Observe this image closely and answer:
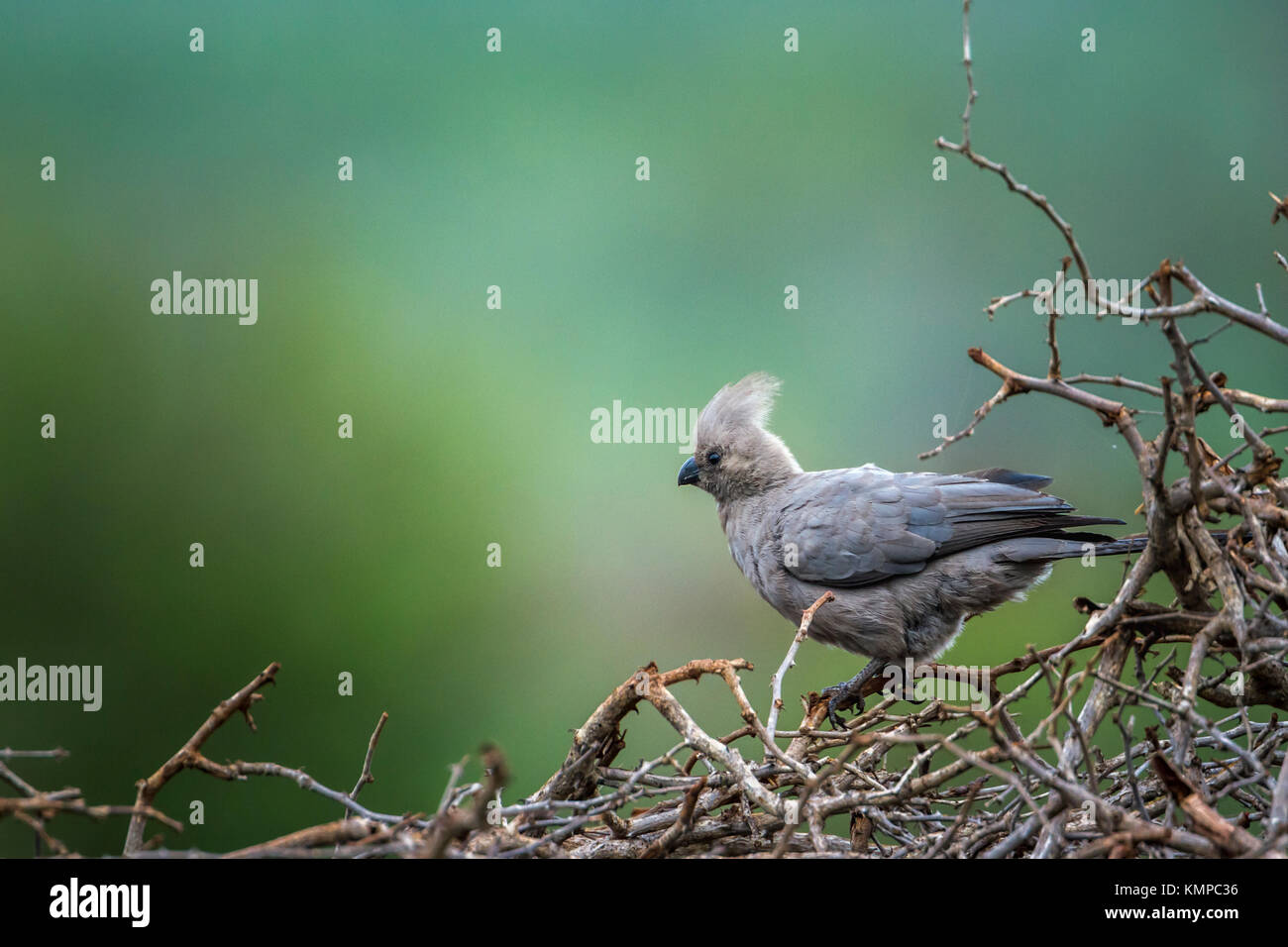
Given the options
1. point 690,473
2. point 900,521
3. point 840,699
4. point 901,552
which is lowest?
point 840,699

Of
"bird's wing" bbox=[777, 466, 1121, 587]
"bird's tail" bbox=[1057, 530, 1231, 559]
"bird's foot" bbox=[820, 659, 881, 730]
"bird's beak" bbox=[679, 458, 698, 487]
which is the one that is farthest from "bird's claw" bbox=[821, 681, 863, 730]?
"bird's beak" bbox=[679, 458, 698, 487]

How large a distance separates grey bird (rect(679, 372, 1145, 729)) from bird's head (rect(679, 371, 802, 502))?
0.71 feet

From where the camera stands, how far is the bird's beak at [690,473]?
162 inches

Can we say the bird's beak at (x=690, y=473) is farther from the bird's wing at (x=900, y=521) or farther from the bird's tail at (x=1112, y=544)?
the bird's tail at (x=1112, y=544)

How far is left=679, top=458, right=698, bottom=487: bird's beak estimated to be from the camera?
13.5ft

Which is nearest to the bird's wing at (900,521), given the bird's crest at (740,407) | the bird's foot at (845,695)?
the bird's foot at (845,695)

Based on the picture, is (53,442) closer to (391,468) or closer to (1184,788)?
(391,468)

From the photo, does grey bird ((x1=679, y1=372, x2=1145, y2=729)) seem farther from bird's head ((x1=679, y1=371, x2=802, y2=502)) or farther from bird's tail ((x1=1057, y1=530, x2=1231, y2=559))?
bird's head ((x1=679, y1=371, x2=802, y2=502))

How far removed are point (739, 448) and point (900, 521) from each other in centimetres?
79

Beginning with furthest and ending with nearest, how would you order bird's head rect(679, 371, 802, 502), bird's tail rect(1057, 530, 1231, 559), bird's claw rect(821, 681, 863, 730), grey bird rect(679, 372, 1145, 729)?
bird's head rect(679, 371, 802, 502)
bird's claw rect(821, 681, 863, 730)
grey bird rect(679, 372, 1145, 729)
bird's tail rect(1057, 530, 1231, 559)

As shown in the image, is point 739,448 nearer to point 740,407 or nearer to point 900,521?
point 740,407

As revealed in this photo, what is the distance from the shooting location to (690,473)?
13.5 feet

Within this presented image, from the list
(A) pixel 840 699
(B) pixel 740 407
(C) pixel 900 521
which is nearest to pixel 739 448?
(B) pixel 740 407
